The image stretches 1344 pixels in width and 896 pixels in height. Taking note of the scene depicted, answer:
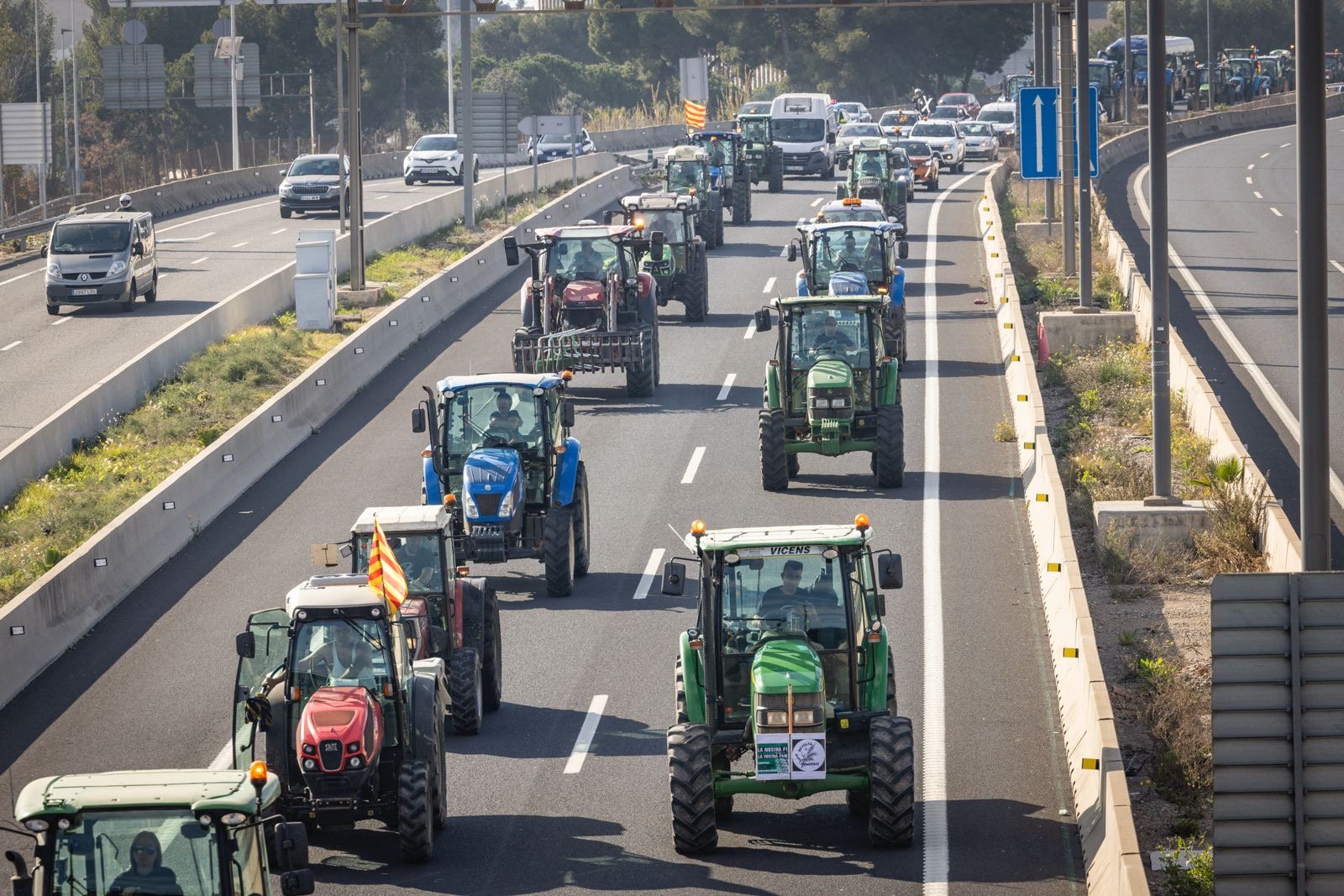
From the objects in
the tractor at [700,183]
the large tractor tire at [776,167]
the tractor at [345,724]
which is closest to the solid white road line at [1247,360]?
the tractor at [345,724]

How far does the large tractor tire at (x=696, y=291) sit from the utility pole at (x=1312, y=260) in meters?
24.6

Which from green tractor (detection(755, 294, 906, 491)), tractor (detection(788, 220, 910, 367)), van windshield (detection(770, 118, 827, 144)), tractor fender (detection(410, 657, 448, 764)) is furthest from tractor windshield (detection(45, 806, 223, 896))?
van windshield (detection(770, 118, 827, 144))

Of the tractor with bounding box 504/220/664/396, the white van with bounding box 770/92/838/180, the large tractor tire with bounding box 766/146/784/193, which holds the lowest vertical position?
the tractor with bounding box 504/220/664/396

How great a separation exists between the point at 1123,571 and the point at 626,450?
903 centimetres

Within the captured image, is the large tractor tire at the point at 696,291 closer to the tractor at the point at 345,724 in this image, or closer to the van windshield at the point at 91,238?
the van windshield at the point at 91,238

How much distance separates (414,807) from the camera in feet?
43.6

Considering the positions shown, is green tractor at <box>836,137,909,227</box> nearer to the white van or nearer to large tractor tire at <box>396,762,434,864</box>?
the white van

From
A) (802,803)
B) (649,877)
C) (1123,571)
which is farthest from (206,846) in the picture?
(1123,571)

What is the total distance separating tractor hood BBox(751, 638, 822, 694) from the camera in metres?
13.2

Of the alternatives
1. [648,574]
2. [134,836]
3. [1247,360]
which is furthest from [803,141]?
[134,836]

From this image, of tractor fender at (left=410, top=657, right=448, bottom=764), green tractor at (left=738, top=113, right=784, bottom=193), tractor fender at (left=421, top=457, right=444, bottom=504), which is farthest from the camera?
green tractor at (left=738, top=113, right=784, bottom=193)

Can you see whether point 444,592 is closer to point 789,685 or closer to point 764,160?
point 789,685

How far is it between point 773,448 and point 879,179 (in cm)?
2470

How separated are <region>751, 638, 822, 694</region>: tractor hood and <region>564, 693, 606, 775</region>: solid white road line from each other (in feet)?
9.27
